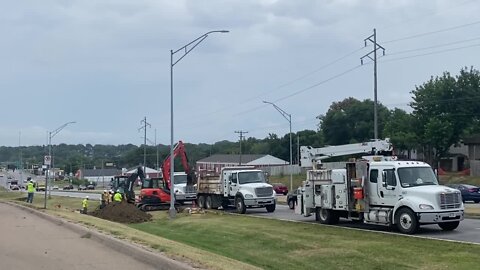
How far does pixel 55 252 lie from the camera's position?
53.1 ft

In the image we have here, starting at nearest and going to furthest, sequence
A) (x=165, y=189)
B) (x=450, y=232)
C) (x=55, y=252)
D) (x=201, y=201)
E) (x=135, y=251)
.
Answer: (x=135, y=251) → (x=55, y=252) → (x=450, y=232) → (x=201, y=201) → (x=165, y=189)

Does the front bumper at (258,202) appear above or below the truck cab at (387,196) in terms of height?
below

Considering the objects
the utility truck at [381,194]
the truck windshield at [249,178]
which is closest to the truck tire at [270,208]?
the truck windshield at [249,178]

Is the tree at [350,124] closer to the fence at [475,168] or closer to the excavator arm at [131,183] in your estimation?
the fence at [475,168]

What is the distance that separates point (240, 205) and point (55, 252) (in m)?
20.6

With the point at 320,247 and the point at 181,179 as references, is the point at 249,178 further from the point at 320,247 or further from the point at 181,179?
the point at 320,247

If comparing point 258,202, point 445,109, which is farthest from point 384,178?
point 445,109

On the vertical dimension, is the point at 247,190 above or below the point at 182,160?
below

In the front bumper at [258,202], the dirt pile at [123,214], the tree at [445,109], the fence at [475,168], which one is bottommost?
the dirt pile at [123,214]

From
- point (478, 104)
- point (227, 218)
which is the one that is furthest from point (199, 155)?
point (227, 218)

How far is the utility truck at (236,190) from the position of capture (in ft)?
118

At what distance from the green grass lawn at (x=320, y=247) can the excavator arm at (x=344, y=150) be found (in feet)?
11.4

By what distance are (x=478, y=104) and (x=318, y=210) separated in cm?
6399

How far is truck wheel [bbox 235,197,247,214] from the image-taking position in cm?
3584
